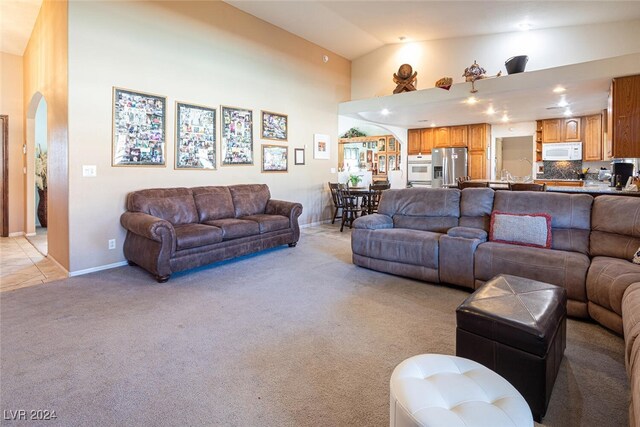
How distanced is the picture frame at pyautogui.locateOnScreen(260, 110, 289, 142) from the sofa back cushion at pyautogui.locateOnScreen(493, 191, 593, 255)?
13.7 ft

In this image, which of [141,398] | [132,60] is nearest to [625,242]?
[141,398]

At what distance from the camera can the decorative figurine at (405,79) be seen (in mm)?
6801

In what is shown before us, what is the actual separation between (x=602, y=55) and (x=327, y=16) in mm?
4492

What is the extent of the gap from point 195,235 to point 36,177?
499 cm

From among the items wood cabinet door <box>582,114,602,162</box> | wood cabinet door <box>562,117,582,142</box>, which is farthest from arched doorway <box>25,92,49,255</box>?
wood cabinet door <box>582,114,602,162</box>

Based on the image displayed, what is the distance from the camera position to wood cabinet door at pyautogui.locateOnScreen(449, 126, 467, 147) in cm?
855

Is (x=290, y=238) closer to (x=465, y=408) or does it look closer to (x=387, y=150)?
(x=465, y=408)

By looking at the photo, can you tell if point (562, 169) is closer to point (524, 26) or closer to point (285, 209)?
point (524, 26)

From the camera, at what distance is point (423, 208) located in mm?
4160

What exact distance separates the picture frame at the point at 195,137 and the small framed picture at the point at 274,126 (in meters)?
1.07

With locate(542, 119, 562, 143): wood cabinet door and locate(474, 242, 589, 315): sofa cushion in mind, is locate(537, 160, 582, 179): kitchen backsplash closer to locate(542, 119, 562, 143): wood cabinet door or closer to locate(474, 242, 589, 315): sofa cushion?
locate(542, 119, 562, 143): wood cabinet door

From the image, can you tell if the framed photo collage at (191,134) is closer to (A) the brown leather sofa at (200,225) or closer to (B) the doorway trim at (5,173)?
(A) the brown leather sofa at (200,225)

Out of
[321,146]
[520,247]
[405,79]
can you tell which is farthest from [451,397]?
[405,79]

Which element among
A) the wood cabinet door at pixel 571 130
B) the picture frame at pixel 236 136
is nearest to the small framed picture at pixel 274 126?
the picture frame at pixel 236 136
